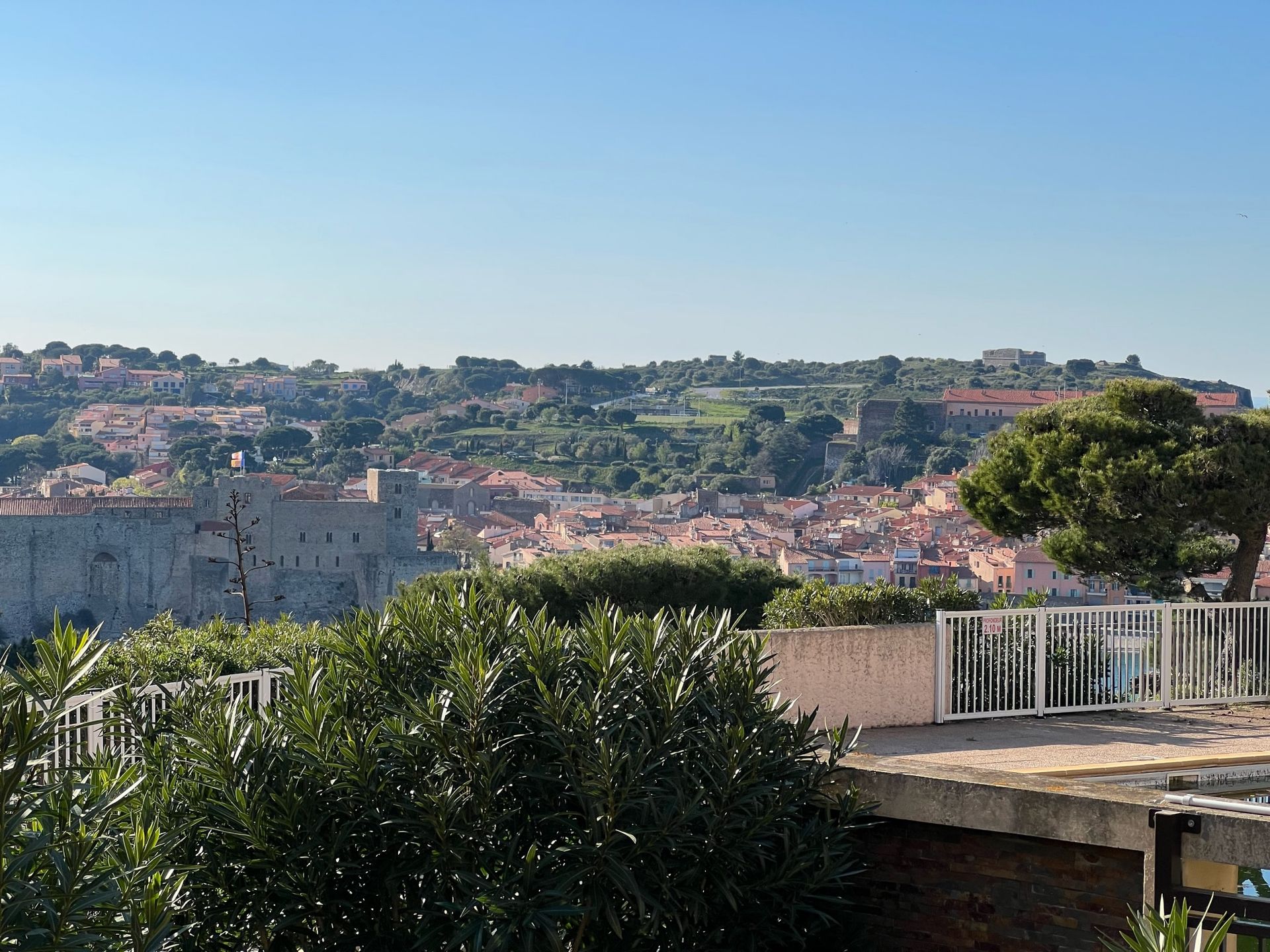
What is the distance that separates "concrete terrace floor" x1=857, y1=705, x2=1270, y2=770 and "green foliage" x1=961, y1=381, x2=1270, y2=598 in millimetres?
4342

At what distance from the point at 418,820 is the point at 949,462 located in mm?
112668

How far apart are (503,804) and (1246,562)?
31.3 feet

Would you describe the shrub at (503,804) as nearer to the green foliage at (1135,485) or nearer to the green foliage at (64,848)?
the green foliage at (64,848)

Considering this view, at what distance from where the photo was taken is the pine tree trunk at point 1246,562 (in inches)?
458

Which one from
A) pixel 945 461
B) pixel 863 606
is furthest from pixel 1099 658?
pixel 945 461

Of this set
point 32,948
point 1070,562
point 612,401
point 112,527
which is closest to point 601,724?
point 32,948

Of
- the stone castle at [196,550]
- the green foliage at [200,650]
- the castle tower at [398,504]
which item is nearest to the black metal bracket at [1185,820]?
the green foliage at [200,650]

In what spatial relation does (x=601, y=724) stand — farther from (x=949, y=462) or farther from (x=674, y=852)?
(x=949, y=462)

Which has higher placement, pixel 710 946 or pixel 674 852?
pixel 674 852

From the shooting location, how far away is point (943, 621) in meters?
6.82

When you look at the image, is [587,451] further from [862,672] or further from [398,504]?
[862,672]

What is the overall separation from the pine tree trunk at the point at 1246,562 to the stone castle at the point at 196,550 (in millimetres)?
65121

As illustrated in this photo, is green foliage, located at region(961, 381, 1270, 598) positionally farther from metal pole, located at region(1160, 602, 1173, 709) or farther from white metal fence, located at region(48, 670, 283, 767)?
white metal fence, located at region(48, 670, 283, 767)

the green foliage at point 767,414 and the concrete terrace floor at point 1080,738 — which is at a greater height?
the green foliage at point 767,414
